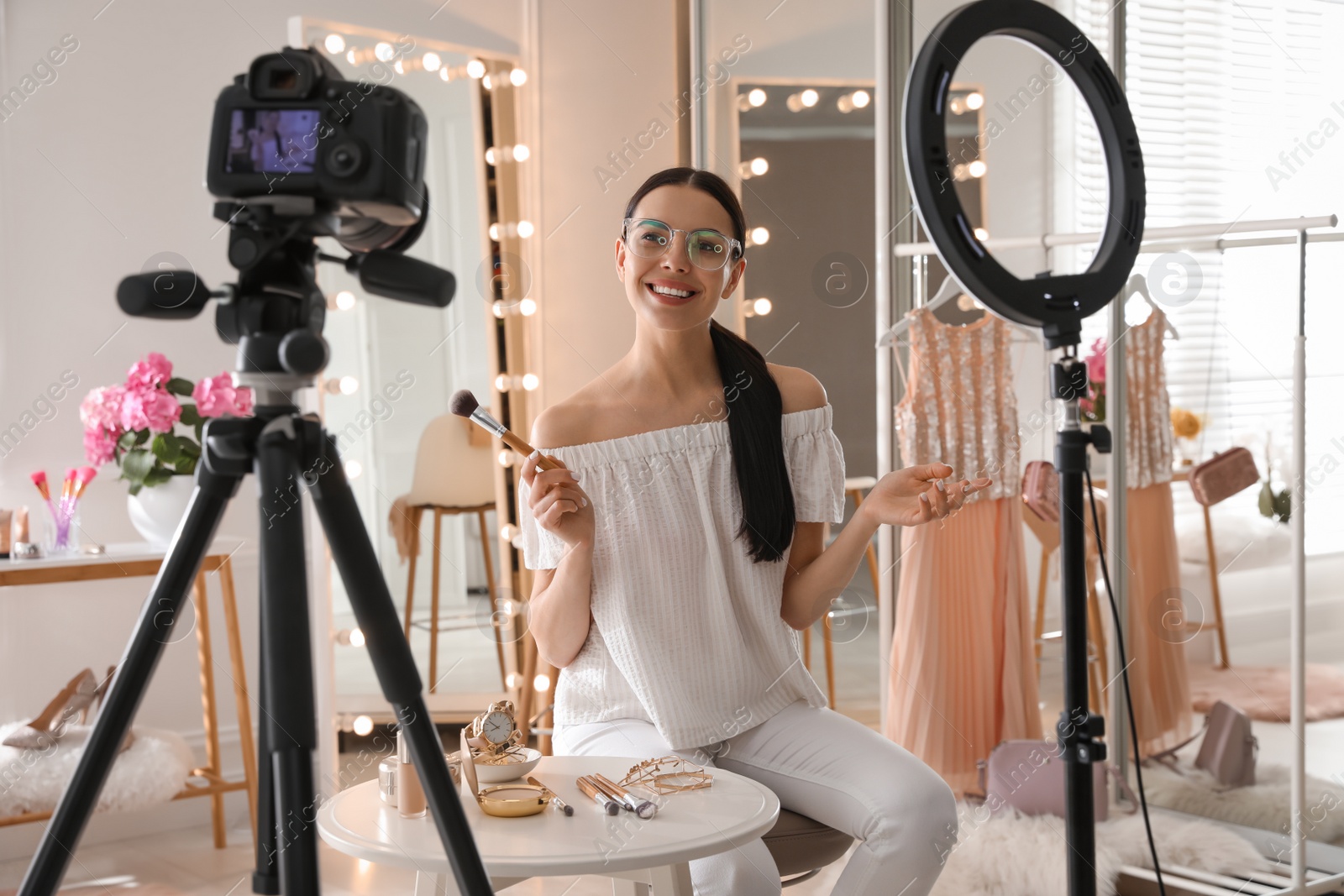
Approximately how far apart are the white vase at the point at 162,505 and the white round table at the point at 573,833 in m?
1.46

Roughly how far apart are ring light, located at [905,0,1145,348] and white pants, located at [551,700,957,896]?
2.38 feet

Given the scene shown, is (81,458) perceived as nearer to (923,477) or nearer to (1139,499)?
(923,477)

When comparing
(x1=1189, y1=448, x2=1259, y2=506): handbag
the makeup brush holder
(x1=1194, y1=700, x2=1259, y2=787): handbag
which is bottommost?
(x1=1194, y1=700, x2=1259, y2=787): handbag

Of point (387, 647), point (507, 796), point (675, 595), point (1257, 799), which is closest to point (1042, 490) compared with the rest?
point (1257, 799)

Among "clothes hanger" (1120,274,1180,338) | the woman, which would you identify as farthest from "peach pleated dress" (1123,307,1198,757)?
the woman

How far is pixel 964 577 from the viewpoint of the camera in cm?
252

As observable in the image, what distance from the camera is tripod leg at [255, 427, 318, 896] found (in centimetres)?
73

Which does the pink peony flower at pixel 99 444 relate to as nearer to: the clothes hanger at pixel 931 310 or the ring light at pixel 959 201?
the clothes hanger at pixel 931 310

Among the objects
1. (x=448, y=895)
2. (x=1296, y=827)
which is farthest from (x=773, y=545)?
(x=1296, y=827)

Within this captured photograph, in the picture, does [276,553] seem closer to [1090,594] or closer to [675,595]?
[675,595]

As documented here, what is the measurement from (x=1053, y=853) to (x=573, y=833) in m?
1.40

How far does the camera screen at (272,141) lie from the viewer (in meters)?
0.77

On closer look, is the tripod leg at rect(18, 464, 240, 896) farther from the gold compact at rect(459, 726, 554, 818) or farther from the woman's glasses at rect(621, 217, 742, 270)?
the woman's glasses at rect(621, 217, 742, 270)

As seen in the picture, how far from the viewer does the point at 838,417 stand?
303cm
